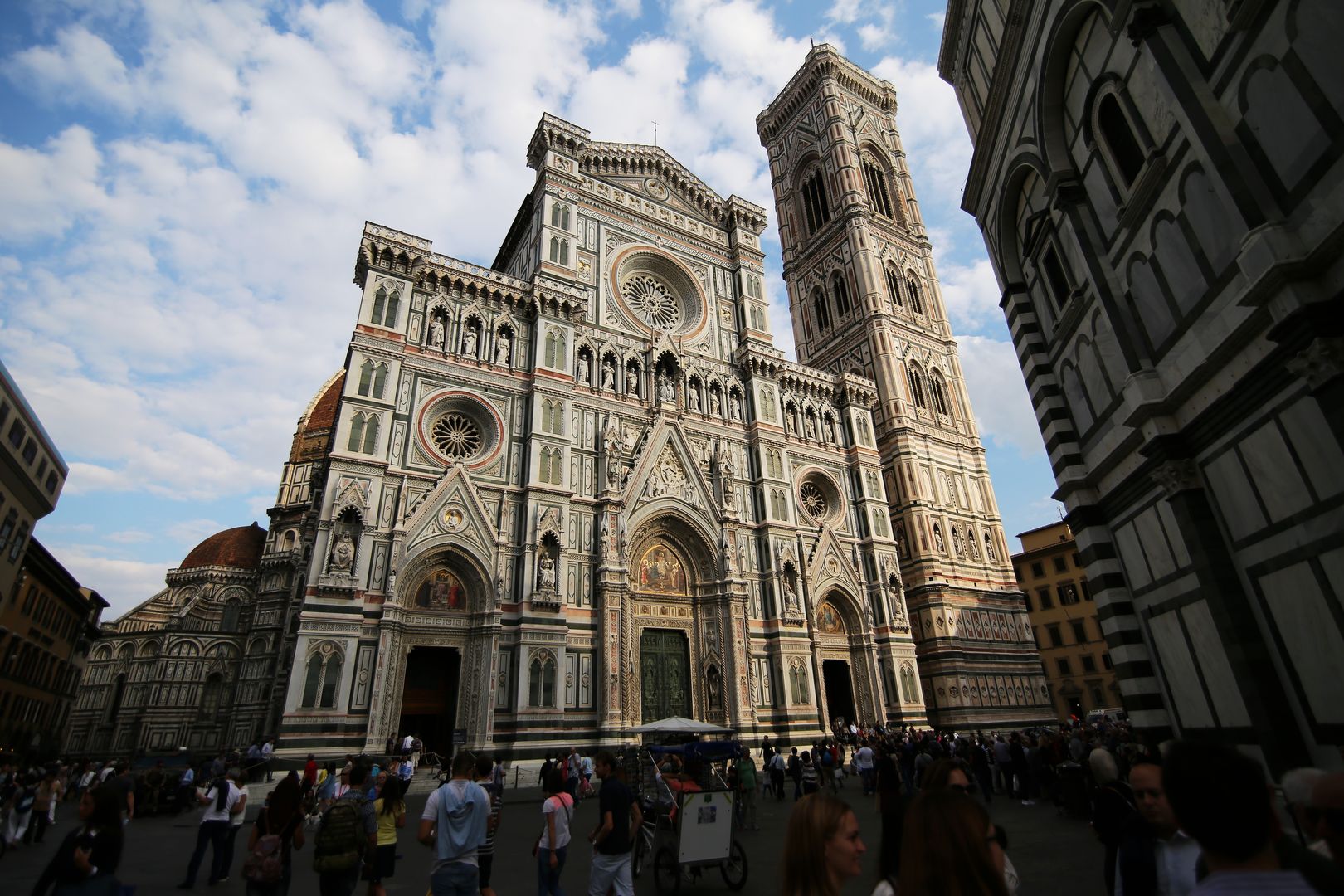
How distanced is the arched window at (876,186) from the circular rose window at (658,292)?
742 inches

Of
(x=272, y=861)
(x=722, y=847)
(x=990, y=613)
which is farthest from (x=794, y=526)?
(x=272, y=861)

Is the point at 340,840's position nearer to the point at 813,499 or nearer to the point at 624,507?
the point at 624,507

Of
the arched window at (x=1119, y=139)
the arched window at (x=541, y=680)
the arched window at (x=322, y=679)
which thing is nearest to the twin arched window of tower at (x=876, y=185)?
the arched window at (x=541, y=680)

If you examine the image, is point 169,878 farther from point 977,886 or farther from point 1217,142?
point 1217,142

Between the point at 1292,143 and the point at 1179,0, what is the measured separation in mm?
2510

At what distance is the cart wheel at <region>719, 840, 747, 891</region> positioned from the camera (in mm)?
7750

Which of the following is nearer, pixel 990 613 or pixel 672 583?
pixel 672 583

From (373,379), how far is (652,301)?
13.9 meters

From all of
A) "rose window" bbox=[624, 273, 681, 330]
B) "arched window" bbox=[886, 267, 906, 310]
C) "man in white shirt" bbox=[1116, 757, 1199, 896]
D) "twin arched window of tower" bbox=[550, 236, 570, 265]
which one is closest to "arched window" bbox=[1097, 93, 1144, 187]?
"man in white shirt" bbox=[1116, 757, 1199, 896]

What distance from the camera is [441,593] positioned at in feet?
70.0

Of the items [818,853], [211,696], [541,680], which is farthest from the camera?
[211,696]

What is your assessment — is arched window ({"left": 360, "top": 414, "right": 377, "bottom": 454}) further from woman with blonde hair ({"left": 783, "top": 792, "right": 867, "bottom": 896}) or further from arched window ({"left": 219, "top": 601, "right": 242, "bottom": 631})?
arched window ({"left": 219, "top": 601, "right": 242, "bottom": 631})

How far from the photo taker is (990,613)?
33.8 m

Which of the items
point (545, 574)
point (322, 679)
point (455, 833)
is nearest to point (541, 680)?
point (545, 574)
